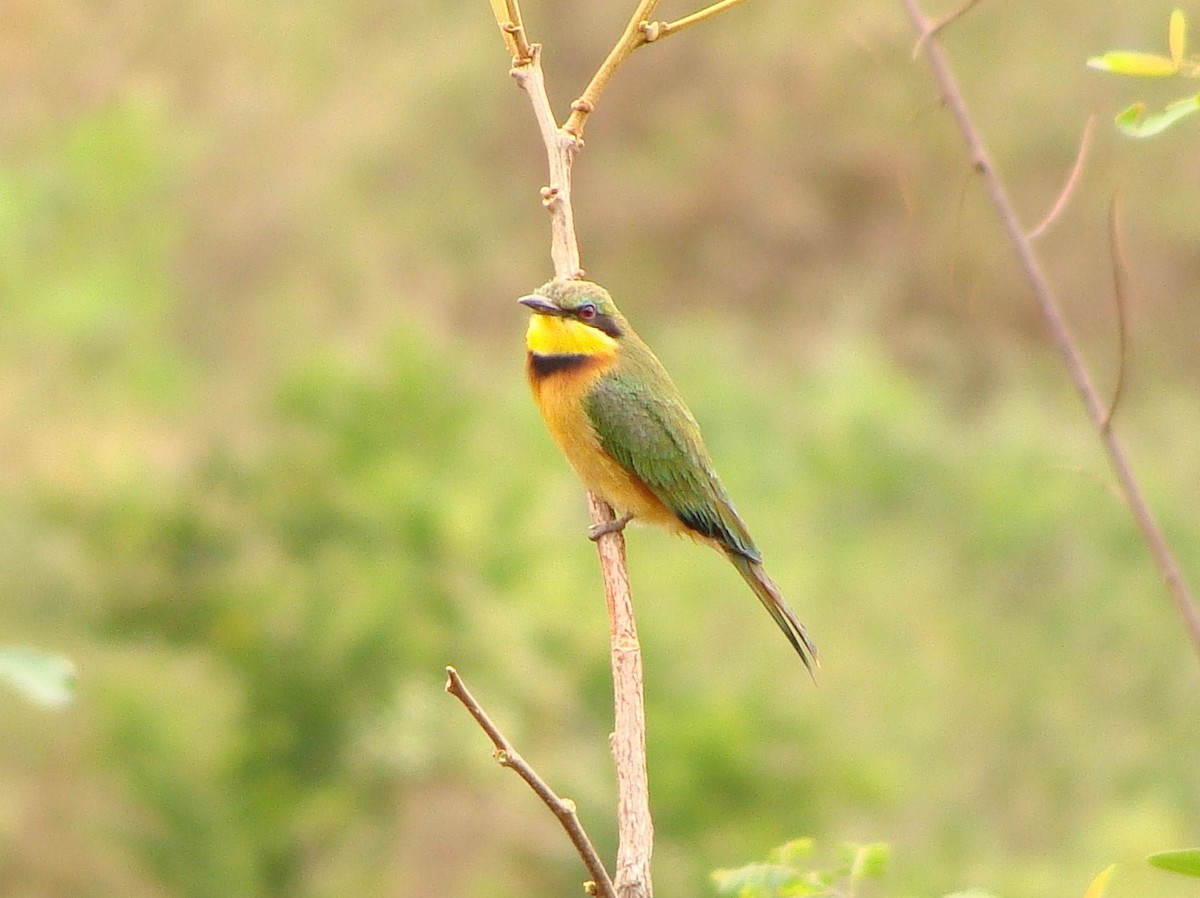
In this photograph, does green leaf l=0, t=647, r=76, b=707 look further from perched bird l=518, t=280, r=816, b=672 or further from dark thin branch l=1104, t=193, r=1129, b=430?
perched bird l=518, t=280, r=816, b=672

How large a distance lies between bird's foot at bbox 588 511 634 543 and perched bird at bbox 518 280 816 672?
0.15 metres

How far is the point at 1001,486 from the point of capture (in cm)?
923

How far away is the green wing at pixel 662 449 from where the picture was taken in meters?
3.40

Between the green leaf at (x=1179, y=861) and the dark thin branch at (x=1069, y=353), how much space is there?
181mm

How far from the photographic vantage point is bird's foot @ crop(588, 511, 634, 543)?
2.66 metres

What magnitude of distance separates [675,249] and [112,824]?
7.58 meters

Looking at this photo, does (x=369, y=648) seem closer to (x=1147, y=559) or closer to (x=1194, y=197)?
(x=1147, y=559)

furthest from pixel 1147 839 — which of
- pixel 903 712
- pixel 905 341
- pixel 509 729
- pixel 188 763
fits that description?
pixel 905 341

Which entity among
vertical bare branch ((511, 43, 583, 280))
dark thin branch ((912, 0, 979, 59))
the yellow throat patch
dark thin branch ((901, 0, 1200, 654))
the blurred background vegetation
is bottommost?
dark thin branch ((901, 0, 1200, 654))

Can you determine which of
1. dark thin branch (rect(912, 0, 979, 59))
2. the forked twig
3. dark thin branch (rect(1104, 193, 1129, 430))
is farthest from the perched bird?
dark thin branch (rect(1104, 193, 1129, 430))

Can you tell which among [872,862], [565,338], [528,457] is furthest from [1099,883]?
[528,457]

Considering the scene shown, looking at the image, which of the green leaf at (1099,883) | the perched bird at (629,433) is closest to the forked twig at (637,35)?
the green leaf at (1099,883)

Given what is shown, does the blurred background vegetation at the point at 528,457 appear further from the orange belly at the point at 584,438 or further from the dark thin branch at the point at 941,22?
the orange belly at the point at 584,438

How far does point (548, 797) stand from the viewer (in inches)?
54.0
